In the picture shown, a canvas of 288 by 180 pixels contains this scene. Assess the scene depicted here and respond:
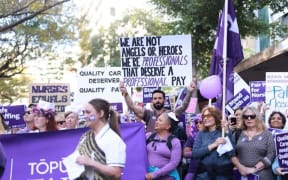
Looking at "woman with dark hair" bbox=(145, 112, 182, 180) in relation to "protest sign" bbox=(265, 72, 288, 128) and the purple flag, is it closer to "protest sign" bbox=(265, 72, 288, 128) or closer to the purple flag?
the purple flag

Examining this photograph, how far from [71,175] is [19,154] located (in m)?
2.26

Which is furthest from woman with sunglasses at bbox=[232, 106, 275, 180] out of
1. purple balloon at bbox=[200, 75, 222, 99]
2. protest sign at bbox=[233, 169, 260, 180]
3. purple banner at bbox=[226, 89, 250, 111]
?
purple banner at bbox=[226, 89, 250, 111]

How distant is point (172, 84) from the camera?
966cm

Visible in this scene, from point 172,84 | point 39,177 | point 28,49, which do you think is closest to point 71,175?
point 39,177

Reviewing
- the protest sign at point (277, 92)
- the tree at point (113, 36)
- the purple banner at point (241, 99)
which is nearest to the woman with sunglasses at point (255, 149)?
the protest sign at point (277, 92)

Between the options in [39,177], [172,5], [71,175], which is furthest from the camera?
[172,5]

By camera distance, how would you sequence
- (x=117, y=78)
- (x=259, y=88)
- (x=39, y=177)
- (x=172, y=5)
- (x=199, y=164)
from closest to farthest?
1. (x=39, y=177)
2. (x=199, y=164)
3. (x=259, y=88)
4. (x=117, y=78)
5. (x=172, y=5)

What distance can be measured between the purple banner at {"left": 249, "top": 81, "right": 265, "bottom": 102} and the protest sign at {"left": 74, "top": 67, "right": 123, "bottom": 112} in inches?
106

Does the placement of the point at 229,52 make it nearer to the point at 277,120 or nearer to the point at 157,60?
the point at 277,120

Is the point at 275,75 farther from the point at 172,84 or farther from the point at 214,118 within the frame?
the point at 214,118

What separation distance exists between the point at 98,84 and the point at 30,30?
12.1 metres

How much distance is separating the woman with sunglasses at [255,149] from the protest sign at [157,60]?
2.59 metres

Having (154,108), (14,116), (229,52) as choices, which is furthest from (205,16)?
(154,108)

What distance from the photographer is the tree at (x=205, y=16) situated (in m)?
19.2
